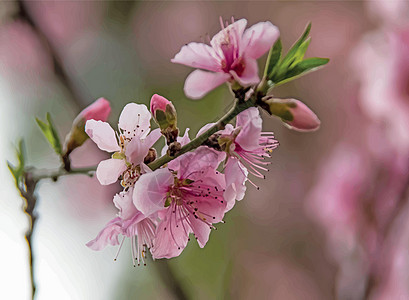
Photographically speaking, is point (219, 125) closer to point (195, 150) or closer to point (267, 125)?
point (195, 150)

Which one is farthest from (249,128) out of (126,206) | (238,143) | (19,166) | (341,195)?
(341,195)

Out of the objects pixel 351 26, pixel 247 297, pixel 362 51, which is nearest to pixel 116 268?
pixel 247 297

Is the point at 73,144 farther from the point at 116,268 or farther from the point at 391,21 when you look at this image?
the point at 391,21

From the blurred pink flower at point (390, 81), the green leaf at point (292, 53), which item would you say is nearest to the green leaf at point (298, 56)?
the green leaf at point (292, 53)

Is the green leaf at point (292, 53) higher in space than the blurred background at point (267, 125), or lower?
higher

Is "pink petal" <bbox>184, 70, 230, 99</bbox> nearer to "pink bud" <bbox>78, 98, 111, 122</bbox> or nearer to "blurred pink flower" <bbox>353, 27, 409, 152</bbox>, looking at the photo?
"pink bud" <bbox>78, 98, 111, 122</bbox>

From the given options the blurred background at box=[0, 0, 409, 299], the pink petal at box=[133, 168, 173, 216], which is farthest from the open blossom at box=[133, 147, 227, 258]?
the blurred background at box=[0, 0, 409, 299]

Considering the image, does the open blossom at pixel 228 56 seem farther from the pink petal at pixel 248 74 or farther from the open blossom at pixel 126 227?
the open blossom at pixel 126 227
